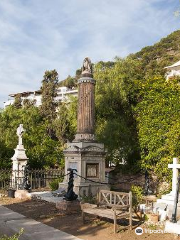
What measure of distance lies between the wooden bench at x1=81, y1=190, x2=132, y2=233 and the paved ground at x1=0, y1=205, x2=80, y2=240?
3.69 feet

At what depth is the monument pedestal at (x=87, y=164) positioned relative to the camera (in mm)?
14331

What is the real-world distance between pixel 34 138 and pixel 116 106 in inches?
314

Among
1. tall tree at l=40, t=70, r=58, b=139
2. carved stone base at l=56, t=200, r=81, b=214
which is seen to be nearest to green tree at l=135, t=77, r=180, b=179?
carved stone base at l=56, t=200, r=81, b=214

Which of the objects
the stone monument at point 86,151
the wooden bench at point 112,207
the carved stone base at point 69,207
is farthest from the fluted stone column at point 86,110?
the wooden bench at point 112,207

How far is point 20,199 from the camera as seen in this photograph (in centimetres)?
1479

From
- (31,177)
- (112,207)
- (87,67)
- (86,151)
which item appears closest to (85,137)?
(86,151)

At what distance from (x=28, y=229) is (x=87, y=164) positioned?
6.27m

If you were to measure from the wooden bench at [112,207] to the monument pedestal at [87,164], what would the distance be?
4458 mm

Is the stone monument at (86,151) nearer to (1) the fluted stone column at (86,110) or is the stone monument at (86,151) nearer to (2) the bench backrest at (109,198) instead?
(1) the fluted stone column at (86,110)

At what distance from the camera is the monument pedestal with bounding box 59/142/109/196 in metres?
14.3

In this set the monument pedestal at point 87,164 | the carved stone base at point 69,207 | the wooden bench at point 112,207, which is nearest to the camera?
the wooden bench at point 112,207

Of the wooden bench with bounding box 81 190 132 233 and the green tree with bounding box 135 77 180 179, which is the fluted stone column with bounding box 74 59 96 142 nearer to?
the green tree with bounding box 135 77 180 179

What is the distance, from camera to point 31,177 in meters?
17.7
